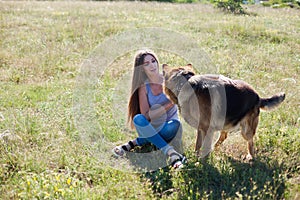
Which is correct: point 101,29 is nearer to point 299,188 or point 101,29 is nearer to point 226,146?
point 226,146

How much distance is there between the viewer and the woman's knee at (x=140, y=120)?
4.61 m

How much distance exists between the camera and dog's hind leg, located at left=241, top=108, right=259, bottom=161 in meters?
4.23

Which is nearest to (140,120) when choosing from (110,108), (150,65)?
(150,65)

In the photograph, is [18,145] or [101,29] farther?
[101,29]

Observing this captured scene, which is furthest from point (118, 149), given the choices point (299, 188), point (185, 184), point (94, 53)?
point (94, 53)

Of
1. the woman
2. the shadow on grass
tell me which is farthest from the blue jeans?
the shadow on grass

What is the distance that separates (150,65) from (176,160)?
1356 millimetres

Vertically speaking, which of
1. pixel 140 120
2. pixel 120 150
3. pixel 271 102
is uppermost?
pixel 271 102

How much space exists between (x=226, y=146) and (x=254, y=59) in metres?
4.51

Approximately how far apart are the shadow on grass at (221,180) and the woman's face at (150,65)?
1373 millimetres

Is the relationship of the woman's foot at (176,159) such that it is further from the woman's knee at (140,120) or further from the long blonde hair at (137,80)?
the long blonde hair at (137,80)

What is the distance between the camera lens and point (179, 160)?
433 cm

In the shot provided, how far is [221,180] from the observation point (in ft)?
13.1

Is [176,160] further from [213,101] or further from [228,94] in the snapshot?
[228,94]
